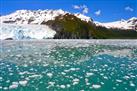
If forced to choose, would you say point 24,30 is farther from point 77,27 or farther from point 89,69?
point 77,27

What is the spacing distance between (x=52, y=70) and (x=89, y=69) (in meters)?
2.10

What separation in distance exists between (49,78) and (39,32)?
93373 mm

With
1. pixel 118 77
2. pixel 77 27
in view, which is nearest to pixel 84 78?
pixel 118 77

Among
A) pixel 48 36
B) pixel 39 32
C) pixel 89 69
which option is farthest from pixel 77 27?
pixel 89 69

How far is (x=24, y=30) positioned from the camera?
94.4 metres

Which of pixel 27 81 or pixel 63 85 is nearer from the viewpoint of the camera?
pixel 63 85

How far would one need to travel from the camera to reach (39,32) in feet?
349

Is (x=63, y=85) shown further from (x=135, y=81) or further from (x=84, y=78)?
(x=135, y=81)

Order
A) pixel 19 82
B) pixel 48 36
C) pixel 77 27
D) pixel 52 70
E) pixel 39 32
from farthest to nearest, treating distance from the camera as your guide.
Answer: pixel 77 27 < pixel 48 36 < pixel 39 32 < pixel 52 70 < pixel 19 82

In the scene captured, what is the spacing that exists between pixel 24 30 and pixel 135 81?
83.1 metres

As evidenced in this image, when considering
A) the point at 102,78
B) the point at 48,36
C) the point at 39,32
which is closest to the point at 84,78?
the point at 102,78

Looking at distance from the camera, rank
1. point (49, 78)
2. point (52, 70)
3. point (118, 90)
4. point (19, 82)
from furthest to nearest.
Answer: point (52, 70), point (49, 78), point (19, 82), point (118, 90)

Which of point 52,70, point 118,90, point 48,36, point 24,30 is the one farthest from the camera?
point 48,36

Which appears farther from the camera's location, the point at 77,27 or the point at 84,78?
the point at 77,27
